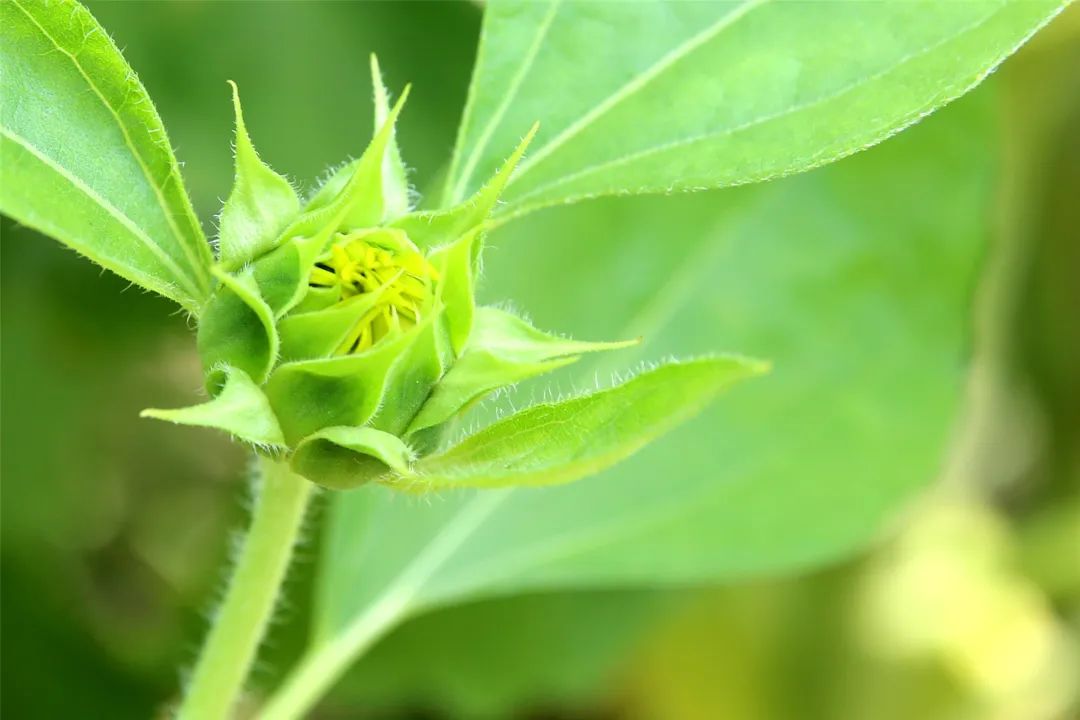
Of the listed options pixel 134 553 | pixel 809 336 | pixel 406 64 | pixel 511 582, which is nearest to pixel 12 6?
pixel 511 582

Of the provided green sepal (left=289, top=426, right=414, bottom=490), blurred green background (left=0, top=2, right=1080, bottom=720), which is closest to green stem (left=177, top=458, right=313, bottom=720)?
green sepal (left=289, top=426, right=414, bottom=490)

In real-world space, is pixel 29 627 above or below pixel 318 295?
above

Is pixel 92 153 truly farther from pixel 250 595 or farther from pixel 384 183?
pixel 250 595

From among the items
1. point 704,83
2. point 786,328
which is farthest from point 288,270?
point 786,328

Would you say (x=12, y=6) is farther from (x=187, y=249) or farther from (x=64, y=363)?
(x=64, y=363)

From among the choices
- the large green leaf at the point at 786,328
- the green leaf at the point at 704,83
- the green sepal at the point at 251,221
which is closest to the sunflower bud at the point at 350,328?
the green sepal at the point at 251,221

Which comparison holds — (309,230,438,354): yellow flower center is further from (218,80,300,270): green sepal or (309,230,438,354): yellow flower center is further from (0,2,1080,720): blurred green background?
(0,2,1080,720): blurred green background
